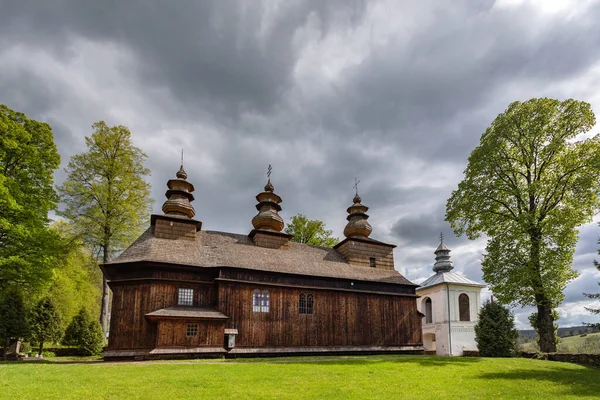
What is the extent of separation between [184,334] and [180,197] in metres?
10.4

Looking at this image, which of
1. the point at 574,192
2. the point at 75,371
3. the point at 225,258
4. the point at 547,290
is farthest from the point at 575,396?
the point at 225,258

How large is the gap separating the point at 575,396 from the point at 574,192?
1388 centimetres

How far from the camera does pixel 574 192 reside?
20.4 metres

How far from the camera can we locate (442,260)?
125 feet

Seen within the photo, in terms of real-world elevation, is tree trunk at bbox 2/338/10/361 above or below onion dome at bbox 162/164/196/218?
below

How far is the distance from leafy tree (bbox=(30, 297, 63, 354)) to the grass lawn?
11.8 metres

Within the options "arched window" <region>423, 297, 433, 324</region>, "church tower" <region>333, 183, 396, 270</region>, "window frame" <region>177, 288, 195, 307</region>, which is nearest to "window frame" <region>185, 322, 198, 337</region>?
"window frame" <region>177, 288, 195, 307</region>

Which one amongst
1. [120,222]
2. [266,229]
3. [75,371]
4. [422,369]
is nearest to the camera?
[75,371]

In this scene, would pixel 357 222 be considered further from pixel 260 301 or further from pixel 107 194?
pixel 107 194

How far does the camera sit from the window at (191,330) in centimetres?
1947

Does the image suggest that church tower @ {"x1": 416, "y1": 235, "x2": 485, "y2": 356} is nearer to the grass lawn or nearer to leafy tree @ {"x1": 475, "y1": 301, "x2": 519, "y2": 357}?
leafy tree @ {"x1": 475, "y1": 301, "x2": 519, "y2": 357}

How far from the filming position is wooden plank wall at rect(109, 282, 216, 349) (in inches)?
758

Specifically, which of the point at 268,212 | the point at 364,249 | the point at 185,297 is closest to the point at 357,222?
the point at 364,249

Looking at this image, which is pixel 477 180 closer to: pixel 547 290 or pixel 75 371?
pixel 547 290
